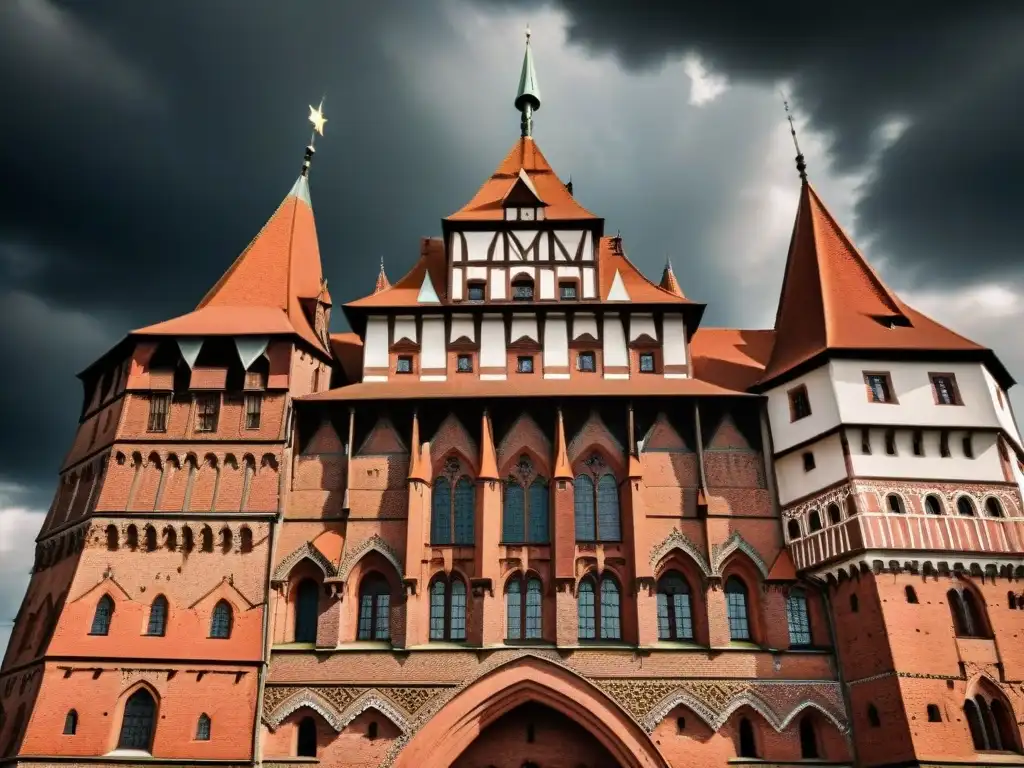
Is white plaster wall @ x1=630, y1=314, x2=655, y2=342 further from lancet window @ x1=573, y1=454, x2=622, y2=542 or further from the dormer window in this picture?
lancet window @ x1=573, y1=454, x2=622, y2=542

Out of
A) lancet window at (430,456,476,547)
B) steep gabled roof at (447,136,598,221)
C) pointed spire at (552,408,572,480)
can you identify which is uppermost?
steep gabled roof at (447,136,598,221)

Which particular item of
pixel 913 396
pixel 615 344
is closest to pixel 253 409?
pixel 615 344

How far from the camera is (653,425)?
25.8 m

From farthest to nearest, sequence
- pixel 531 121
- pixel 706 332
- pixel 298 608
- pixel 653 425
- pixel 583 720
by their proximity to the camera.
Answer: pixel 531 121
pixel 706 332
pixel 653 425
pixel 298 608
pixel 583 720

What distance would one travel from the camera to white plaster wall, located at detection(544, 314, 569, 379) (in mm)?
26828

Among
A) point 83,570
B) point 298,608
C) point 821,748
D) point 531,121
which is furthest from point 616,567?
point 531,121

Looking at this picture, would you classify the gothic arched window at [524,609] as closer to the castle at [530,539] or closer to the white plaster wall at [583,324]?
the castle at [530,539]

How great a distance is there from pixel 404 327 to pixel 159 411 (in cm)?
717

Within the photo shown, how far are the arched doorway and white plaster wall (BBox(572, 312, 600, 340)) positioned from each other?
411 inches

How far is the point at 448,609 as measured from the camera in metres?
23.5

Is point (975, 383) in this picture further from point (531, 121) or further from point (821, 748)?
point (531, 121)

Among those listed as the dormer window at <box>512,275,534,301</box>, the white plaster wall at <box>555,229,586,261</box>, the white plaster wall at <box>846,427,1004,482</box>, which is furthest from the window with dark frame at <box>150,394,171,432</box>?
the white plaster wall at <box>846,427,1004,482</box>

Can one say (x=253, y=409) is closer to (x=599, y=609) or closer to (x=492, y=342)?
(x=492, y=342)

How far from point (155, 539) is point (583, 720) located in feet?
37.4
